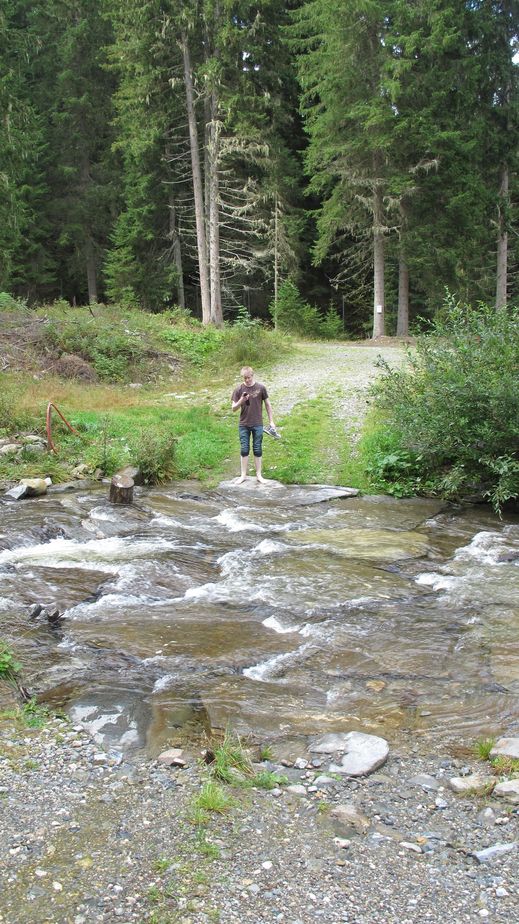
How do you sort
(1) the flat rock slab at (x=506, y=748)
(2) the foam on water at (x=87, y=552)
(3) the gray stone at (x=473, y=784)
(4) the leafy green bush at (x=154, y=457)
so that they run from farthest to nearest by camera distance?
1. (4) the leafy green bush at (x=154, y=457)
2. (2) the foam on water at (x=87, y=552)
3. (1) the flat rock slab at (x=506, y=748)
4. (3) the gray stone at (x=473, y=784)

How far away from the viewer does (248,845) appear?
3773 mm

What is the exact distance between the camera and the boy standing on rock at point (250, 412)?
12.4m

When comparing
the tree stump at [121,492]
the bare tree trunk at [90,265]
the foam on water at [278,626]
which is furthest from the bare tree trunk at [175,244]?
the foam on water at [278,626]

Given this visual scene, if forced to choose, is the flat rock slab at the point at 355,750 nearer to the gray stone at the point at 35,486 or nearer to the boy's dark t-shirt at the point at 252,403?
the boy's dark t-shirt at the point at 252,403

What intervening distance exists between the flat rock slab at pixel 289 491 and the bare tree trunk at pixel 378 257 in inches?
742

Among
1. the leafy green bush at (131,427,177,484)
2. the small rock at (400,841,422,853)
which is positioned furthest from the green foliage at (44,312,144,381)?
the small rock at (400,841,422,853)

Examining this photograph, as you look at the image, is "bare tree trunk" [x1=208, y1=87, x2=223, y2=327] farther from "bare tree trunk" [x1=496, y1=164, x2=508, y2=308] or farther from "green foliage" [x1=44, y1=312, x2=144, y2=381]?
"bare tree trunk" [x1=496, y1=164, x2=508, y2=308]

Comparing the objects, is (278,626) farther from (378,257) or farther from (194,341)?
(378,257)

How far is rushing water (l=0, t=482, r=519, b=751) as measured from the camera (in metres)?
5.40

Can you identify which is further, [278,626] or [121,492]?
[121,492]

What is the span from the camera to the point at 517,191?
106 ft

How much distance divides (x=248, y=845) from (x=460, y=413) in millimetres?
8919

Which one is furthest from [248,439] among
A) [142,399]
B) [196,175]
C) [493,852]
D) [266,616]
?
[196,175]

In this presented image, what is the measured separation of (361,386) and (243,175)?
61.4 ft
